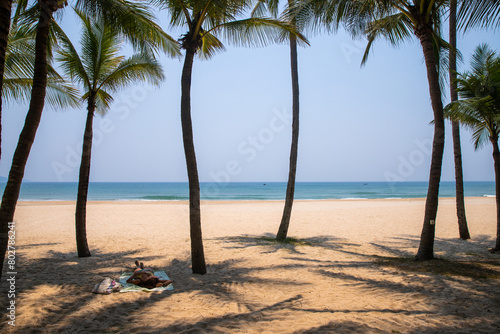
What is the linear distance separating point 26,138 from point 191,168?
2593 millimetres

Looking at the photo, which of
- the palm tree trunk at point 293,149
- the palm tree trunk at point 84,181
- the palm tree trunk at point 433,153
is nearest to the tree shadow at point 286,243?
the palm tree trunk at point 293,149

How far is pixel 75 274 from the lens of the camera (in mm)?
5703

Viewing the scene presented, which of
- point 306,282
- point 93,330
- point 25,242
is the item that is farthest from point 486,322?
point 25,242

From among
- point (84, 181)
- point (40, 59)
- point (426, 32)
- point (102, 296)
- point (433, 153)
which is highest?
point (426, 32)

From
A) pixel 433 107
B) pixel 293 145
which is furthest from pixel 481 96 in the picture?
pixel 293 145

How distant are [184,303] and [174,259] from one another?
3011 millimetres

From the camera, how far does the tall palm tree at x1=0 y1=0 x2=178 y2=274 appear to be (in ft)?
12.3

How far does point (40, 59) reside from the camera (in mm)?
4199

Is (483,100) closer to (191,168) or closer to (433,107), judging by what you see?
(433,107)

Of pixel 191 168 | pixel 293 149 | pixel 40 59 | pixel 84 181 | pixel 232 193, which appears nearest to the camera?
pixel 40 59

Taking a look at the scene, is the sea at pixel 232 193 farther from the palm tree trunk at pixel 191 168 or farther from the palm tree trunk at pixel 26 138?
the palm tree trunk at pixel 26 138

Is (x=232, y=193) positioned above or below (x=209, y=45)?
below

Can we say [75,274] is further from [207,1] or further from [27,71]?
[207,1]

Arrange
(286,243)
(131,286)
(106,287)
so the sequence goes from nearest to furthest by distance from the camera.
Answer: (106,287), (131,286), (286,243)
